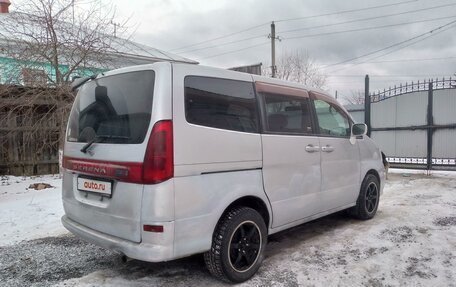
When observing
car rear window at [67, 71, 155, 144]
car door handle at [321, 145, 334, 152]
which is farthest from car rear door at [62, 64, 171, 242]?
car door handle at [321, 145, 334, 152]

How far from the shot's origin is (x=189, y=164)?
113 inches

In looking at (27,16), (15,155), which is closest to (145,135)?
(27,16)

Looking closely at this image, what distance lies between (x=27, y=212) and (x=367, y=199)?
17.7 feet

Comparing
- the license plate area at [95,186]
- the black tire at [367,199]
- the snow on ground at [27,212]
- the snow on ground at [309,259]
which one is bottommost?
the snow on ground at [309,259]

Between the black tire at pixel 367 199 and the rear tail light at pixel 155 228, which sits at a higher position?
the rear tail light at pixel 155 228

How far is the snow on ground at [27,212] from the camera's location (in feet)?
16.0

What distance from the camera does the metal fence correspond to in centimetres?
1001

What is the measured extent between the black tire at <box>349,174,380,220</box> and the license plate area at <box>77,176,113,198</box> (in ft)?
12.0

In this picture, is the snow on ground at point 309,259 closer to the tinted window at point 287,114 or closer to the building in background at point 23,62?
the tinted window at point 287,114

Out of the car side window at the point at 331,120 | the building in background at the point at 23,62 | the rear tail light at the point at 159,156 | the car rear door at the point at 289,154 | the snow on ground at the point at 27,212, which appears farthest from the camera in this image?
the building in background at the point at 23,62

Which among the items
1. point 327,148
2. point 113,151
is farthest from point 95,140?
point 327,148

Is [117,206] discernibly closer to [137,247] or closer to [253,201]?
[137,247]

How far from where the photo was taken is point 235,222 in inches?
127

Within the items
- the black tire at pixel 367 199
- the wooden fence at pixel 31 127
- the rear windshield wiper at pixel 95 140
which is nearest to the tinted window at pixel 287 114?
the rear windshield wiper at pixel 95 140
